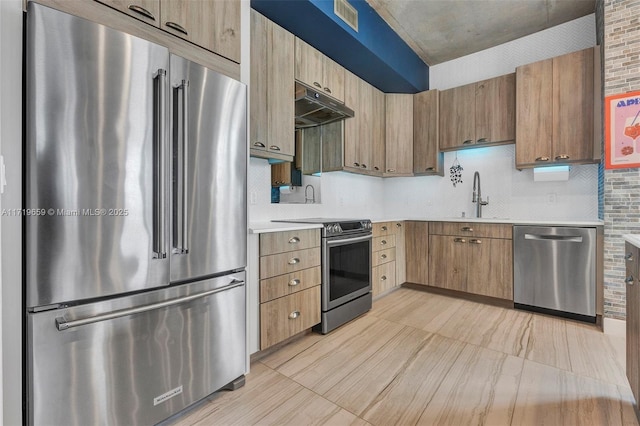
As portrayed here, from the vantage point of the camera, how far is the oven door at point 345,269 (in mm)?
2541

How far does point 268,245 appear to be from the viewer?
2092 millimetres

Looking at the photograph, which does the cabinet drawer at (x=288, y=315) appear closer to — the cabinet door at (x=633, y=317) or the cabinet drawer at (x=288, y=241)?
the cabinet drawer at (x=288, y=241)

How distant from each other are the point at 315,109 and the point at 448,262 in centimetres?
230

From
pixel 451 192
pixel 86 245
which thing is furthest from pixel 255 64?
pixel 451 192

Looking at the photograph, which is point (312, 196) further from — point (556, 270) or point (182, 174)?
point (556, 270)

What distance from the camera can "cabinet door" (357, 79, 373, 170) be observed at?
3.59m

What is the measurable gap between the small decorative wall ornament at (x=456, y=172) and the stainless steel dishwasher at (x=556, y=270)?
3.71 feet

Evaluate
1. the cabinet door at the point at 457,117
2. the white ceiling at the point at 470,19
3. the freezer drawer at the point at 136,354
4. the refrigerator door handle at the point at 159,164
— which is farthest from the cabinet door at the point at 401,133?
the refrigerator door handle at the point at 159,164

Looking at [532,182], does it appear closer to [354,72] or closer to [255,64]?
[354,72]

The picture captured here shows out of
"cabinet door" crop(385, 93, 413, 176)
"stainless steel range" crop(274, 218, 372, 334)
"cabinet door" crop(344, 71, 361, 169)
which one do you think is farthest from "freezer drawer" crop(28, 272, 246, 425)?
"cabinet door" crop(385, 93, 413, 176)

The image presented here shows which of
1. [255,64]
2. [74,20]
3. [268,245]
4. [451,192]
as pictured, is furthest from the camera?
[451,192]

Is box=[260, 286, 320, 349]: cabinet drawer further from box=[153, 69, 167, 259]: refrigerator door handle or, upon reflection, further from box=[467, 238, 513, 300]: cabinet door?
box=[467, 238, 513, 300]: cabinet door

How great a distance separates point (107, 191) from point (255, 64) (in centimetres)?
158

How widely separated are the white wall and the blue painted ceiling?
1.73 m
